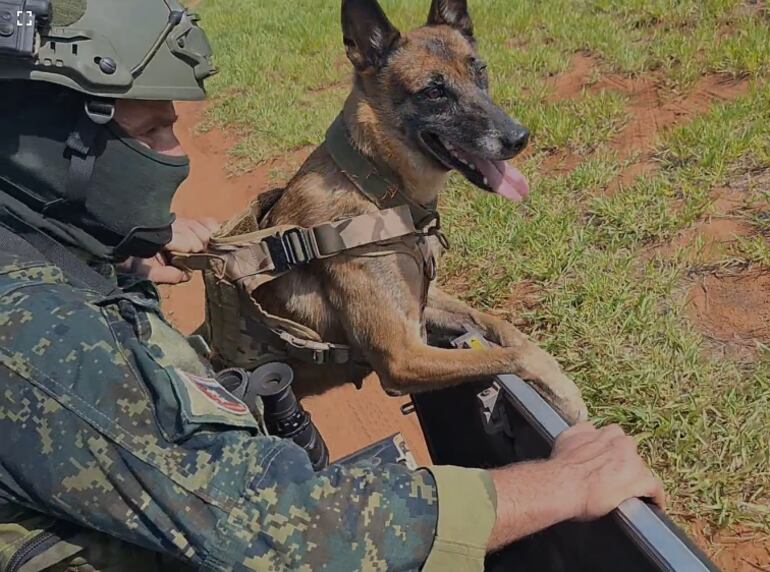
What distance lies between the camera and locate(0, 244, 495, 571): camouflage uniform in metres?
1.42

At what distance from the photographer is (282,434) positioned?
94.4 inches

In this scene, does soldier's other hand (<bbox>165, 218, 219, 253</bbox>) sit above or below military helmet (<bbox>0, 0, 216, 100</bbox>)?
below

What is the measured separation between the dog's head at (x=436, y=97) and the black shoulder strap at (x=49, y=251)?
5.53 ft

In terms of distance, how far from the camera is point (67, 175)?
1.85m

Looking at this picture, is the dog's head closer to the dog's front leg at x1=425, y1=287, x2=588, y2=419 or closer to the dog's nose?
the dog's nose

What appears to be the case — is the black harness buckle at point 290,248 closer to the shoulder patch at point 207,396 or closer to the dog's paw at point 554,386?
the dog's paw at point 554,386

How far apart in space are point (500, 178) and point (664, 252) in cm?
102

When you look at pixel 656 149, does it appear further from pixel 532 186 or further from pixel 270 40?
pixel 270 40

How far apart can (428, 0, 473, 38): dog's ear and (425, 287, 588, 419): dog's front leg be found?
1397 mm

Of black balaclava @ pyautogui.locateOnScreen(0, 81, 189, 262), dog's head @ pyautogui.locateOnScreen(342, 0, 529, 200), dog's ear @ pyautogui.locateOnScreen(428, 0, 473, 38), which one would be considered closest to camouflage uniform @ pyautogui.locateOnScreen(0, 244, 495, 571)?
black balaclava @ pyautogui.locateOnScreen(0, 81, 189, 262)

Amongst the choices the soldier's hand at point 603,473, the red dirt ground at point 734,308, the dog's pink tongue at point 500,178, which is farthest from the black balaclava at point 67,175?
the red dirt ground at point 734,308

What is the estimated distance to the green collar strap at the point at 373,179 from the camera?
299 cm

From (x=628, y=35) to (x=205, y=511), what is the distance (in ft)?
18.6

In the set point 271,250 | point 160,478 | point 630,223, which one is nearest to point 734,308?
point 630,223
